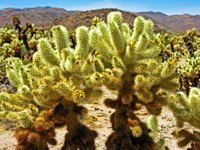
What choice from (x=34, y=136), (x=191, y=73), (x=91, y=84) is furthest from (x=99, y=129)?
(x=191, y=73)

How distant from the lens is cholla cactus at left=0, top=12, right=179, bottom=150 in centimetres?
294

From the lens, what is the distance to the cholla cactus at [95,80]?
294 cm

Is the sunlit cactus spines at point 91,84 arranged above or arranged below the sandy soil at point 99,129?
above

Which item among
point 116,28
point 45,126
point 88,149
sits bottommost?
point 88,149

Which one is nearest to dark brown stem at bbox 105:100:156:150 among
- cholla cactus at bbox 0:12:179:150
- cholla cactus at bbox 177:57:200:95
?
cholla cactus at bbox 0:12:179:150

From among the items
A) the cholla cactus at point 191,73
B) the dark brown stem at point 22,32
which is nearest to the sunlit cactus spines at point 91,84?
the cholla cactus at point 191,73

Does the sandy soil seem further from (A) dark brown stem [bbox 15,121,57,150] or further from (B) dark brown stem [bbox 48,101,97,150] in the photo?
(A) dark brown stem [bbox 15,121,57,150]

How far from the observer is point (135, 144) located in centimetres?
340

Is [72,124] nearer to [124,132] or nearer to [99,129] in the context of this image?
[124,132]

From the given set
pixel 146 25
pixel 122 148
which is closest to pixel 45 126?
pixel 122 148

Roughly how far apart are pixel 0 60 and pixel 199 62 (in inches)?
394

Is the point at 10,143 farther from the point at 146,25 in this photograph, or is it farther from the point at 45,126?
the point at 146,25

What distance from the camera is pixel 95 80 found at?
2.81 m

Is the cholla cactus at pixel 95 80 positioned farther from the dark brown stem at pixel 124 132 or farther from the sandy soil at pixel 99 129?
the sandy soil at pixel 99 129
